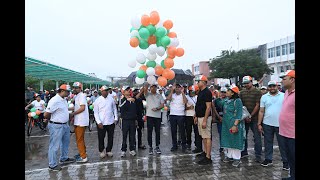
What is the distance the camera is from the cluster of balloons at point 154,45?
5.88 metres

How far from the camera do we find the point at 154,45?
20.0 feet

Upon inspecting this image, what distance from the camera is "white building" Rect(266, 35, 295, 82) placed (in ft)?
124

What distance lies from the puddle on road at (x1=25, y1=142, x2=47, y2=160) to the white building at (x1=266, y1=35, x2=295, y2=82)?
37.2m

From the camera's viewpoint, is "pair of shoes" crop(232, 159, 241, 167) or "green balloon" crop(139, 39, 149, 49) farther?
"green balloon" crop(139, 39, 149, 49)

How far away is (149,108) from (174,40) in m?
1.89

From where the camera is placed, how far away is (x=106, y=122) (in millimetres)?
6094

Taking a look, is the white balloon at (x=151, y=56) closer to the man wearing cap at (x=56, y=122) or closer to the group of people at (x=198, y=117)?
the group of people at (x=198, y=117)

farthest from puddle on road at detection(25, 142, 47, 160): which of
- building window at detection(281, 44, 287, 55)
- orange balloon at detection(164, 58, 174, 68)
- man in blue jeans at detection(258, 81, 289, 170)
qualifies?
building window at detection(281, 44, 287, 55)

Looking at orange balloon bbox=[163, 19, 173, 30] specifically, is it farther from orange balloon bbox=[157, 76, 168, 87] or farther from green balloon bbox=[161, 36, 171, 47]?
orange balloon bbox=[157, 76, 168, 87]

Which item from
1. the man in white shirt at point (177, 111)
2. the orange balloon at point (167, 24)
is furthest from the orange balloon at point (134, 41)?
the man in white shirt at point (177, 111)

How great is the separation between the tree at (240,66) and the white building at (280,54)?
6587 millimetres

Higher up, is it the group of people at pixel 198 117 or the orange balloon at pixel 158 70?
the orange balloon at pixel 158 70
